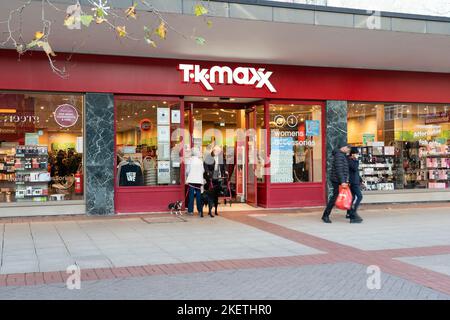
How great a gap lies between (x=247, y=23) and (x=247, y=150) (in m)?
5.22

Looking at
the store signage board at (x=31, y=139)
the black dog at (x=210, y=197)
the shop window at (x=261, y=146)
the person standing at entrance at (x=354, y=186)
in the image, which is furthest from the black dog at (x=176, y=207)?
the person standing at entrance at (x=354, y=186)

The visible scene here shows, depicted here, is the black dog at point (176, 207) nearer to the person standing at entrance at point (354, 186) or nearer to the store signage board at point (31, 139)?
the store signage board at point (31, 139)

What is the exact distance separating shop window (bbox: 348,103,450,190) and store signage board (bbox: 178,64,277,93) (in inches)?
114

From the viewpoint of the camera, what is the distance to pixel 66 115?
41.3ft

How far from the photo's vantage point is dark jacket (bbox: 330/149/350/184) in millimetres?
11070

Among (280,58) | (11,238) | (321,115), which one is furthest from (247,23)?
(11,238)

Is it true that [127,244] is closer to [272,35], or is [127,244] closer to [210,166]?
[210,166]

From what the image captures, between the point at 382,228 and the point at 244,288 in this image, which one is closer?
the point at 244,288

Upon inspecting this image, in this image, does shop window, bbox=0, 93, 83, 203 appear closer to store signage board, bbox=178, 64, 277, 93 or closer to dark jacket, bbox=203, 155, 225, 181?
store signage board, bbox=178, 64, 277, 93

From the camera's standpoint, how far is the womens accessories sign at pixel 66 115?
41.1ft

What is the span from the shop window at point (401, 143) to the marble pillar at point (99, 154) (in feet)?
22.1

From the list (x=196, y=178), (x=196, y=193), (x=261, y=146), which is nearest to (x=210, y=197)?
(x=196, y=193)

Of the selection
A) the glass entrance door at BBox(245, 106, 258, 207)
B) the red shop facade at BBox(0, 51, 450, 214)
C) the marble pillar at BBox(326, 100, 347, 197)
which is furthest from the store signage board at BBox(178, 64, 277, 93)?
the marble pillar at BBox(326, 100, 347, 197)

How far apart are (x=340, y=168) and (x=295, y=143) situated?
351 centimetres
